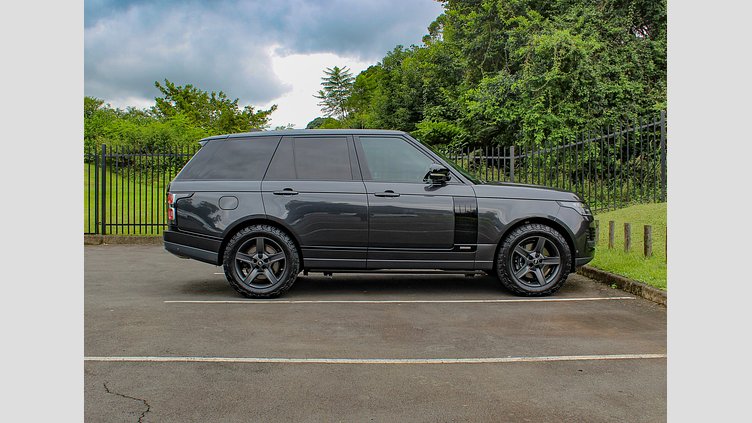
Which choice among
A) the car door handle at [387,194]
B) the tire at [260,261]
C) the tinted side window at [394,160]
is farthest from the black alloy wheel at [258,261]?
the tinted side window at [394,160]

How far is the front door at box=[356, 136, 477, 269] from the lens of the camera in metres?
7.73

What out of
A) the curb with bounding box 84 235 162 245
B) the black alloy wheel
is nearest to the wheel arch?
the black alloy wheel

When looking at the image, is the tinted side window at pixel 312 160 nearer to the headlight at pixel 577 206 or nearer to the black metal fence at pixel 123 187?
the headlight at pixel 577 206

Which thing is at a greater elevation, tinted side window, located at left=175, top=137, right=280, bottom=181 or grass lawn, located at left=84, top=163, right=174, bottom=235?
tinted side window, located at left=175, top=137, right=280, bottom=181

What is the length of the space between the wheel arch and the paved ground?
546 mm

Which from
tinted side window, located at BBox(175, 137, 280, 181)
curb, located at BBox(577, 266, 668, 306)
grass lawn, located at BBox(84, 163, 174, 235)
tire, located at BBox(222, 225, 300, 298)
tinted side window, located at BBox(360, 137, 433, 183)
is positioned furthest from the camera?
grass lawn, located at BBox(84, 163, 174, 235)

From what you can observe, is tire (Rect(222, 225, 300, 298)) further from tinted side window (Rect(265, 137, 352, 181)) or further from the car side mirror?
the car side mirror

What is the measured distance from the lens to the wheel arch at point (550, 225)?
7.80 m

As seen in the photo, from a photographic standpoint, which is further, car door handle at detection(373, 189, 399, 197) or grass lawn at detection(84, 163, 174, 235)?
grass lawn at detection(84, 163, 174, 235)

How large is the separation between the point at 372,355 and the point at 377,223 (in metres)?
2.73

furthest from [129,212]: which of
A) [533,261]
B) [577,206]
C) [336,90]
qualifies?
[336,90]

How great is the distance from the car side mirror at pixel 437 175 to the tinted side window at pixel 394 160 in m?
0.08

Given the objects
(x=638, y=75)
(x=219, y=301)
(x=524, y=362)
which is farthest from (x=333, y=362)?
(x=638, y=75)

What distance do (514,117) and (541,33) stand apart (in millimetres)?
3255
